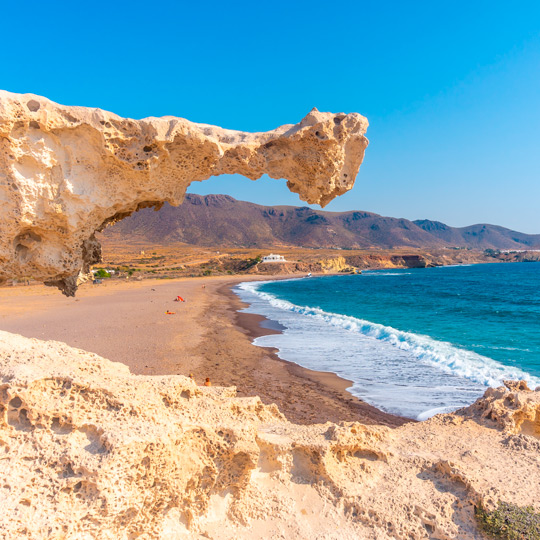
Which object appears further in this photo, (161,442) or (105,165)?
(105,165)

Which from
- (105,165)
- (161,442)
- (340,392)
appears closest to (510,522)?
(161,442)

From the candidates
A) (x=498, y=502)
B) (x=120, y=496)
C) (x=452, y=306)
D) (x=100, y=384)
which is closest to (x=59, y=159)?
(x=100, y=384)

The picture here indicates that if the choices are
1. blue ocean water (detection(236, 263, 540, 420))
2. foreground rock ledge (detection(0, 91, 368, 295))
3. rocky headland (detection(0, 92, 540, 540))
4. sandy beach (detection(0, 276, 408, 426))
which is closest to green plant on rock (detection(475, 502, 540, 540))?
rocky headland (detection(0, 92, 540, 540))

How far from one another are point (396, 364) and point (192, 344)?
8.95 m

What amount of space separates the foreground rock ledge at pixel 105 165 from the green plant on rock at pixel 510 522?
5356 mm

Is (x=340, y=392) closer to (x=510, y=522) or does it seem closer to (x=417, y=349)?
(x=417, y=349)

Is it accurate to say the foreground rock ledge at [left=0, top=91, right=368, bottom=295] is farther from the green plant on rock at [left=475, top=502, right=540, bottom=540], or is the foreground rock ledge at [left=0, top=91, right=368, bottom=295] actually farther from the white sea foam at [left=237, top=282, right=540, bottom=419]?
the white sea foam at [left=237, top=282, right=540, bottom=419]

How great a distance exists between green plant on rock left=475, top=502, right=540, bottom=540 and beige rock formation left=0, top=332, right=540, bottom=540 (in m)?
0.11

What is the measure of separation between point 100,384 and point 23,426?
821 millimetres

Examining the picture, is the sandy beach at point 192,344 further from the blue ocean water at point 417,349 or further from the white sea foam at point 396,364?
the blue ocean water at point 417,349

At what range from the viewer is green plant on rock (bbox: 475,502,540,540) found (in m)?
3.85

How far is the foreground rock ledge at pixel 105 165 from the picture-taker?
558 centimetres

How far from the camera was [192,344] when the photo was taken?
59.4 feet

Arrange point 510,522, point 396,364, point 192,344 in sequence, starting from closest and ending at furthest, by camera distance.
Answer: point 510,522, point 396,364, point 192,344
